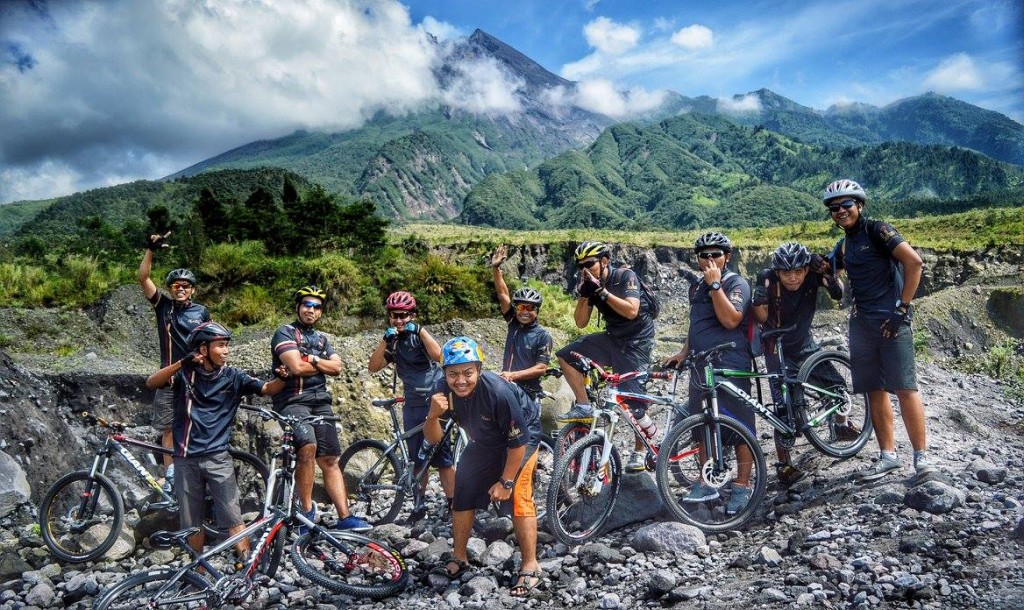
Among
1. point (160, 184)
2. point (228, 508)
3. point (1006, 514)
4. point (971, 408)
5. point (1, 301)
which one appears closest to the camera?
point (1006, 514)

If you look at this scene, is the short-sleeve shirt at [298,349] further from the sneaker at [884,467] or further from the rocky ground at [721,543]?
the sneaker at [884,467]

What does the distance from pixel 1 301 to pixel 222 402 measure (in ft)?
46.4

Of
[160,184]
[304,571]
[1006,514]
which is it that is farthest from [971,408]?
[160,184]

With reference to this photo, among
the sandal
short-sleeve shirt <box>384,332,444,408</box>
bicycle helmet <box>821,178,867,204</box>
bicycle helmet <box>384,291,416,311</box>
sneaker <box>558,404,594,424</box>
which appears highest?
bicycle helmet <box>821,178,867,204</box>

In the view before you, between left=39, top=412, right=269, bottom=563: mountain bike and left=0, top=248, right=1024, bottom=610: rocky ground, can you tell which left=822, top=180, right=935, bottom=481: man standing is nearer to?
left=0, top=248, right=1024, bottom=610: rocky ground

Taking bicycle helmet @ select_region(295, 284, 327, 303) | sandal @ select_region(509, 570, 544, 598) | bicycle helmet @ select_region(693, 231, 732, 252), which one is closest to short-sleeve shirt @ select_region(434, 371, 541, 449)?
sandal @ select_region(509, 570, 544, 598)

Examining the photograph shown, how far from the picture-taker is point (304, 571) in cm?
459

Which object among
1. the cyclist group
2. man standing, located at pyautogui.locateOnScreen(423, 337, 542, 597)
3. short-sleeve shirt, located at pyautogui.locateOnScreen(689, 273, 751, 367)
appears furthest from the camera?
short-sleeve shirt, located at pyautogui.locateOnScreen(689, 273, 751, 367)

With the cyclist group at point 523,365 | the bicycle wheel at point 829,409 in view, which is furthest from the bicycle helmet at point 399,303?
the bicycle wheel at point 829,409

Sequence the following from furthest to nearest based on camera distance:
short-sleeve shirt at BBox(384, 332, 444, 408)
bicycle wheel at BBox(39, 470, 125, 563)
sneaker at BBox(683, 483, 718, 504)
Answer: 1. short-sleeve shirt at BBox(384, 332, 444, 408)
2. bicycle wheel at BBox(39, 470, 125, 563)
3. sneaker at BBox(683, 483, 718, 504)

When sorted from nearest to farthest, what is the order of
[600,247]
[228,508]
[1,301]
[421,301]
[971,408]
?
[228,508] < [600,247] < [971,408] < [1,301] < [421,301]

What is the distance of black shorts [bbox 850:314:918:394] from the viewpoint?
4941 millimetres

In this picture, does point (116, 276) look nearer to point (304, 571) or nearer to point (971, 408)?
point (304, 571)

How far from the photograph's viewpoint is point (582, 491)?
16.8 ft
